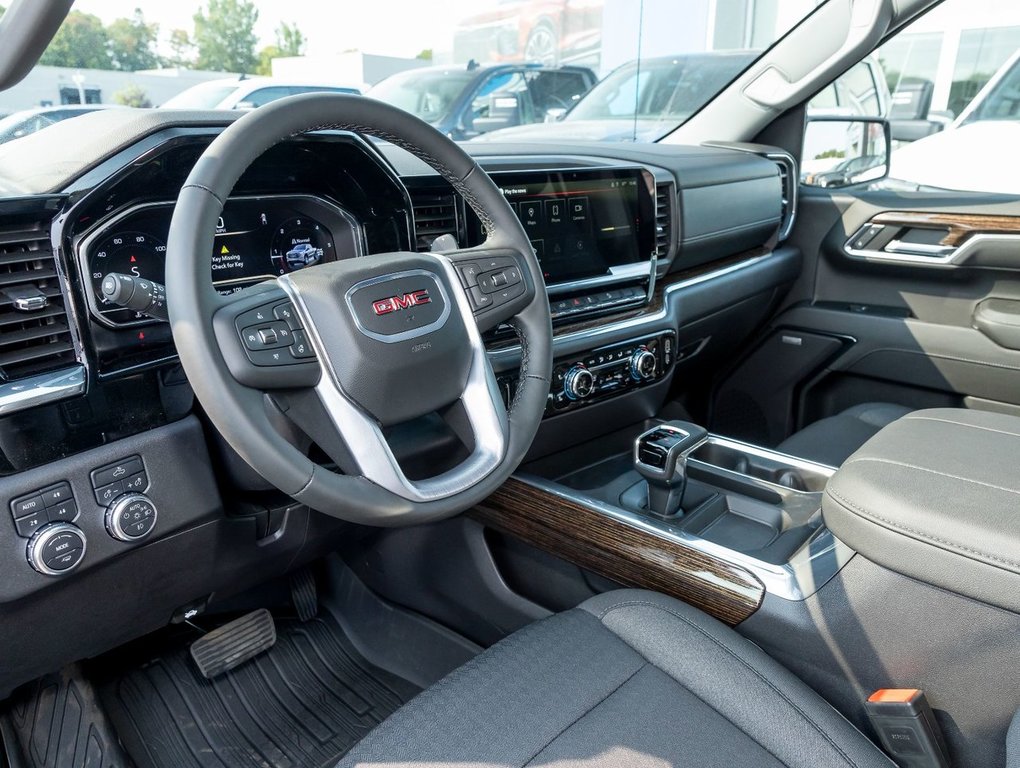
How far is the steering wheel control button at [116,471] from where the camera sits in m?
1.05

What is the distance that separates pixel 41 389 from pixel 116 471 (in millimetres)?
150

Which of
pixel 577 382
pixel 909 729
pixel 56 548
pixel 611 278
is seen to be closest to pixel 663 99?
pixel 611 278

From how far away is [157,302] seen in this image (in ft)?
3.00

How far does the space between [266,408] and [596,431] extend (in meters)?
0.96

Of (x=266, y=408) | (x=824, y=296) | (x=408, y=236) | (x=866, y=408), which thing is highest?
(x=408, y=236)

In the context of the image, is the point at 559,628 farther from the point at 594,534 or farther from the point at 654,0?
the point at 654,0

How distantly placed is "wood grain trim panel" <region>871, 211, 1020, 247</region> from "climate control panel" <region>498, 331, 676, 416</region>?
87 centimetres

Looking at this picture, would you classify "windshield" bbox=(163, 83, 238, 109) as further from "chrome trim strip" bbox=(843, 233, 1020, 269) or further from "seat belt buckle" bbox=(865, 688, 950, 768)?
"chrome trim strip" bbox=(843, 233, 1020, 269)

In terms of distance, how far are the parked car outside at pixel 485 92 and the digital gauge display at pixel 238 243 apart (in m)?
1.23

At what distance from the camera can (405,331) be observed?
1015 mm

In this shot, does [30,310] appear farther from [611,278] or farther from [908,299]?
[908,299]

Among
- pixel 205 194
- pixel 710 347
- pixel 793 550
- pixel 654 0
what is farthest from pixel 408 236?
pixel 654 0

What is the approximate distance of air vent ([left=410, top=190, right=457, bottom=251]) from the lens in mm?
1345

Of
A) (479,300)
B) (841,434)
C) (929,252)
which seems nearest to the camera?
(479,300)
